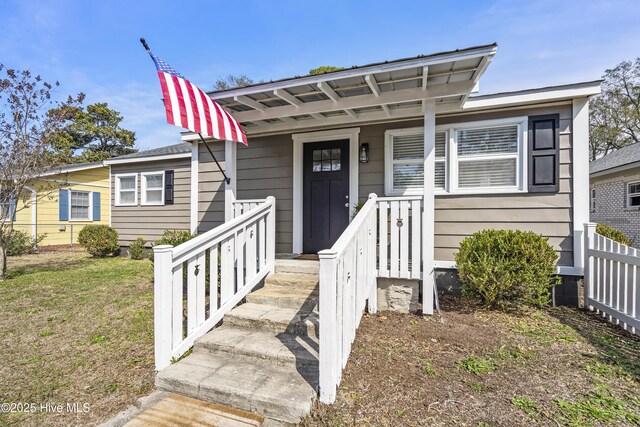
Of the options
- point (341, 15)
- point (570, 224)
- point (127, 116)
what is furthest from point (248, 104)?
point (127, 116)

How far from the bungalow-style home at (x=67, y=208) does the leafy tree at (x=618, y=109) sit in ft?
86.0

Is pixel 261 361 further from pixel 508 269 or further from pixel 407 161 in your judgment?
pixel 407 161

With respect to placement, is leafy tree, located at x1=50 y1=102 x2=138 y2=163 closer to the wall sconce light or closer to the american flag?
the american flag

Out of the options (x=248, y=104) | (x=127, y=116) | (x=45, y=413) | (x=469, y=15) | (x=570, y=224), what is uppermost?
(x=127, y=116)

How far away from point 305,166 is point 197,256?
9.52 ft

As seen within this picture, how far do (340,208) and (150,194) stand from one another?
6.16 m

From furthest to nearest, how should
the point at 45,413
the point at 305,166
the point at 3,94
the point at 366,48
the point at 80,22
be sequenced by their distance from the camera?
the point at 366,48 → the point at 80,22 → the point at 3,94 → the point at 305,166 → the point at 45,413

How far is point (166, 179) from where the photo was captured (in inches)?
328

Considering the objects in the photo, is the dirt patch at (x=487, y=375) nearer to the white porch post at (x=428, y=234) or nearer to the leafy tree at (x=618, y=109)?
the white porch post at (x=428, y=234)

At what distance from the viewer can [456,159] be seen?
4.56m

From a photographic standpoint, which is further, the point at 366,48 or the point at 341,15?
the point at 366,48

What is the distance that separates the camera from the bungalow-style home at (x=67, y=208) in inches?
436

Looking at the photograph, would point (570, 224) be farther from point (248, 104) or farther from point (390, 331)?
point (248, 104)

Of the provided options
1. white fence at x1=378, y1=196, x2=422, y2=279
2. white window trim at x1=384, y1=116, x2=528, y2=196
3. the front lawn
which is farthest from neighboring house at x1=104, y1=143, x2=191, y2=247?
white fence at x1=378, y1=196, x2=422, y2=279
